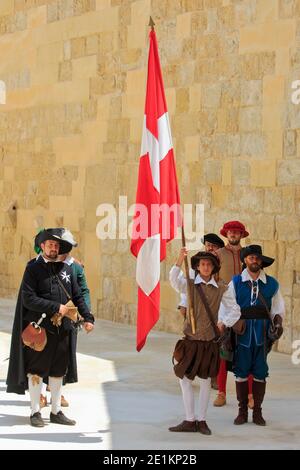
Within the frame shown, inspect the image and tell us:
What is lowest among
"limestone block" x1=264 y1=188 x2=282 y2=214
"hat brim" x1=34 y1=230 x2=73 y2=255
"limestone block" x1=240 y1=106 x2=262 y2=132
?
"hat brim" x1=34 y1=230 x2=73 y2=255

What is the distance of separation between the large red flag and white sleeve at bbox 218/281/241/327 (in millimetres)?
467

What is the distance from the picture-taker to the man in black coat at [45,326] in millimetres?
7227

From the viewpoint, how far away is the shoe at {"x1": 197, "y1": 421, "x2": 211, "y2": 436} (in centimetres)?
699

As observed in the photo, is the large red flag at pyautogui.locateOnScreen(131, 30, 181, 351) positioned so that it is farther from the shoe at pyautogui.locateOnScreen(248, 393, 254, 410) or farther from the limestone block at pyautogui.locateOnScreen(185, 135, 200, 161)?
the limestone block at pyautogui.locateOnScreen(185, 135, 200, 161)

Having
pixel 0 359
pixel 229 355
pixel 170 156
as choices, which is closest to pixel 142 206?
pixel 170 156

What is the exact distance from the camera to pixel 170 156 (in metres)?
7.41

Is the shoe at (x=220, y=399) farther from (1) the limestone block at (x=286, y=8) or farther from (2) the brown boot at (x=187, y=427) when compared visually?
(1) the limestone block at (x=286, y=8)

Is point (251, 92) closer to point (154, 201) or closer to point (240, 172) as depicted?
point (240, 172)

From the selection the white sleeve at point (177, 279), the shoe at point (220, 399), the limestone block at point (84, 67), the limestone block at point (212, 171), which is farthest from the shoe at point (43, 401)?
the limestone block at point (84, 67)

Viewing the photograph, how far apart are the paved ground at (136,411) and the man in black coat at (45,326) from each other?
0.26 metres

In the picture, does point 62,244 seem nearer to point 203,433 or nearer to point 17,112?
point 203,433

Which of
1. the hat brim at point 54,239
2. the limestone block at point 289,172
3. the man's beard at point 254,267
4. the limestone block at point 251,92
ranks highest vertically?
the limestone block at point 251,92

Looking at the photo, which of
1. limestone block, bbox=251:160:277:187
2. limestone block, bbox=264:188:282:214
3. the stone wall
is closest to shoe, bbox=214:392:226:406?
the stone wall

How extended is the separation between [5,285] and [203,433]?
8679 mm
